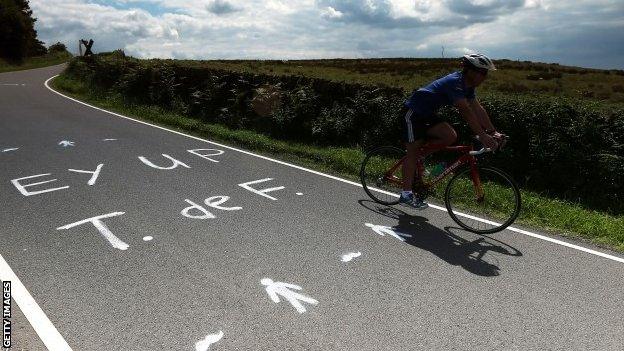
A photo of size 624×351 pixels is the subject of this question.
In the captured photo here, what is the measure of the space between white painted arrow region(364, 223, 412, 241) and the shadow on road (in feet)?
0.21

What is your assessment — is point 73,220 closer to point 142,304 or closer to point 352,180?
point 142,304

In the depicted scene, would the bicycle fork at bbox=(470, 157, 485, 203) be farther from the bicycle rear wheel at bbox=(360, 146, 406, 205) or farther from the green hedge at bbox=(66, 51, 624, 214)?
the green hedge at bbox=(66, 51, 624, 214)

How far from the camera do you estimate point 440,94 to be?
5922mm

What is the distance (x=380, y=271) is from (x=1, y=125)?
12428 mm

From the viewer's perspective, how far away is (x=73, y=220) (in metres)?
5.96

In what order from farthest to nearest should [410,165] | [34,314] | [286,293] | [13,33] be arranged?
[13,33], [410,165], [286,293], [34,314]

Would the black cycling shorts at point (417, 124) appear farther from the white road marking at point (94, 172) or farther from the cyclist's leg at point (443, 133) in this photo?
the white road marking at point (94, 172)

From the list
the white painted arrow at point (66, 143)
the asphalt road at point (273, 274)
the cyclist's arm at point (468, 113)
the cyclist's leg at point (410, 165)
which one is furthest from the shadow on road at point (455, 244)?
the white painted arrow at point (66, 143)

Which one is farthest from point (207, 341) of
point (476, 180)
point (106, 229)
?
point (476, 180)

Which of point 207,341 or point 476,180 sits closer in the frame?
point 207,341

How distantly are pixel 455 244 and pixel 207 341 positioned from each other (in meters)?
3.21

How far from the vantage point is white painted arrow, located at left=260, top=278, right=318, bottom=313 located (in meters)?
4.06

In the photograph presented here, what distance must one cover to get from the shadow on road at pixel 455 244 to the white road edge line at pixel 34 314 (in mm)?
3594

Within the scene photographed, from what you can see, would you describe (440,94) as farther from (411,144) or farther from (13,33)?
(13,33)
